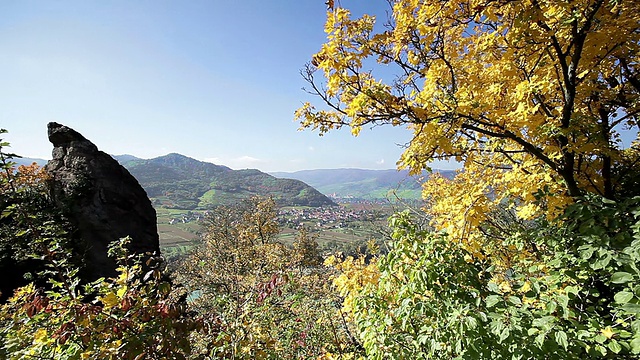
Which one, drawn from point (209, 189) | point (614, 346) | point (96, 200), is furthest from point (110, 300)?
point (209, 189)

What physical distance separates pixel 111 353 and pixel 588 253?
419cm

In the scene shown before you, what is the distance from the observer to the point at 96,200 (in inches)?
705

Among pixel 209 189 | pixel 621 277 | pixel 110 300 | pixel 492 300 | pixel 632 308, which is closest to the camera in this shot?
pixel 632 308

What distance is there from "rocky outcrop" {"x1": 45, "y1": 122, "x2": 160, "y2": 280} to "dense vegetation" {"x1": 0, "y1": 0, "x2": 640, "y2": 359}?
15.9m

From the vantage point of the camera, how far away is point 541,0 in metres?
2.99

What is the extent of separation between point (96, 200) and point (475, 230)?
21.1 metres

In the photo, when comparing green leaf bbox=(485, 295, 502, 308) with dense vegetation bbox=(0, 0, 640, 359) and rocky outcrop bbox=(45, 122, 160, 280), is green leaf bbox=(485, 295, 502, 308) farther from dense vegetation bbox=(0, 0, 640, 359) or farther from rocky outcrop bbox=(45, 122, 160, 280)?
rocky outcrop bbox=(45, 122, 160, 280)

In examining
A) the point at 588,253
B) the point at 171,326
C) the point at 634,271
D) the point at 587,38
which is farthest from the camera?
the point at 587,38

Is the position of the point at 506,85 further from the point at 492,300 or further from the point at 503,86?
the point at 492,300

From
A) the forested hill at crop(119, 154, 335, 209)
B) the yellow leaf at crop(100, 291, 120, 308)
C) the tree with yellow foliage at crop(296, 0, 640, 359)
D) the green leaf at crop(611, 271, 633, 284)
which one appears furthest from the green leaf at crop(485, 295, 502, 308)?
the forested hill at crop(119, 154, 335, 209)

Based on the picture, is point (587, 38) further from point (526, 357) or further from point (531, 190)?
point (526, 357)

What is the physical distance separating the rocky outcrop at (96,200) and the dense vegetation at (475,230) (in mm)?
15934

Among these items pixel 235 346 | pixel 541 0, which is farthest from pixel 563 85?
pixel 235 346

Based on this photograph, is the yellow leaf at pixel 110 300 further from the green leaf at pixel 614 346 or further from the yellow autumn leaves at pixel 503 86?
the green leaf at pixel 614 346
